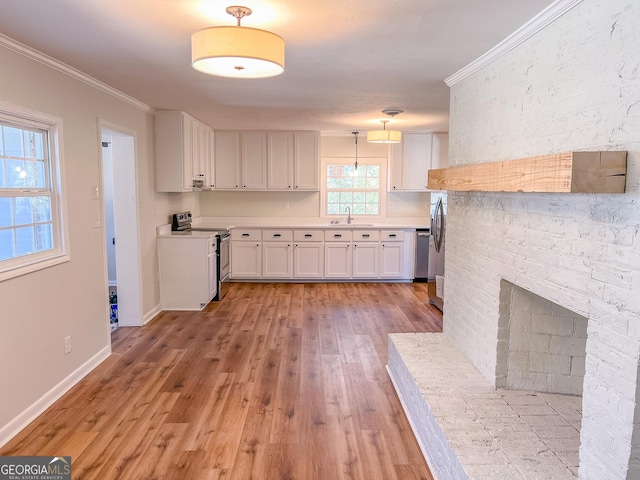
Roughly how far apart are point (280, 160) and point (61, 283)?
13.7 ft

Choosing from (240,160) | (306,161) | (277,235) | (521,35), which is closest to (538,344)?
(521,35)

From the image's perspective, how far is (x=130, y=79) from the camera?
353 centimetres

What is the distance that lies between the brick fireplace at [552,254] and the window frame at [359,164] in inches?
149

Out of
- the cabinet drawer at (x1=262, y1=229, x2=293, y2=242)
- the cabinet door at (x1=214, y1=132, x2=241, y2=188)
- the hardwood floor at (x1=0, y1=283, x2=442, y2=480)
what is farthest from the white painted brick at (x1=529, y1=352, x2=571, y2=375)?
the cabinet door at (x1=214, y1=132, x2=241, y2=188)

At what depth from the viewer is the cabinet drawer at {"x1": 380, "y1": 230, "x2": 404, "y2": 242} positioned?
6773 millimetres

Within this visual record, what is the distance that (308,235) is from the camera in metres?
6.71

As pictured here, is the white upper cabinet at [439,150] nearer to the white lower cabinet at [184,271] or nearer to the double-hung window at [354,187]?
the double-hung window at [354,187]

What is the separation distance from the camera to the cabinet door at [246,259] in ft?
22.0

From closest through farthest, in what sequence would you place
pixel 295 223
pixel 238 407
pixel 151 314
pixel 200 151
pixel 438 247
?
pixel 238 407
pixel 151 314
pixel 438 247
pixel 200 151
pixel 295 223

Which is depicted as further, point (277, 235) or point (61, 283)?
point (277, 235)

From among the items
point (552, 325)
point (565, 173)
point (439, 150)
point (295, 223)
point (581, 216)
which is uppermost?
point (439, 150)

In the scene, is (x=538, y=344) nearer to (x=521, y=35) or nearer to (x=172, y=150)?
(x=521, y=35)

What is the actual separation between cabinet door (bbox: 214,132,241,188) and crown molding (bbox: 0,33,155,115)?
7.84ft

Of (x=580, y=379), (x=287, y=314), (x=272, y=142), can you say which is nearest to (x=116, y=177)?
(x=287, y=314)
